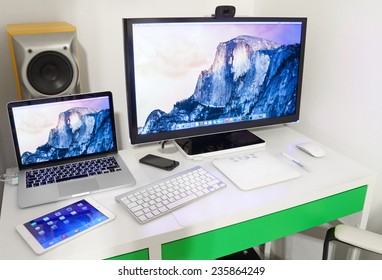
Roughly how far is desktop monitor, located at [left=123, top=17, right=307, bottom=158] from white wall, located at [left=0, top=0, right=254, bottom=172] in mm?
346

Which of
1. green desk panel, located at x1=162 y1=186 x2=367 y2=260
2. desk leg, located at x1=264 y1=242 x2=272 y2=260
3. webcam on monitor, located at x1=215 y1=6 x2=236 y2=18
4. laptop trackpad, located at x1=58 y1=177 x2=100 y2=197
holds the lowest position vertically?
desk leg, located at x1=264 y1=242 x2=272 y2=260

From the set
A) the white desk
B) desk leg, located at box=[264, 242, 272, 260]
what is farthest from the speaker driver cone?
desk leg, located at box=[264, 242, 272, 260]

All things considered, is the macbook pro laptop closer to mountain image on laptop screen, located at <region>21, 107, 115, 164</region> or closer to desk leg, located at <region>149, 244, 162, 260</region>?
mountain image on laptop screen, located at <region>21, 107, 115, 164</region>

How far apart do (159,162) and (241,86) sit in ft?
1.27

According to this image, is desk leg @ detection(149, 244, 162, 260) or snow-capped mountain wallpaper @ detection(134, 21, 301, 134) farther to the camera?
snow-capped mountain wallpaper @ detection(134, 21, 301, 134)

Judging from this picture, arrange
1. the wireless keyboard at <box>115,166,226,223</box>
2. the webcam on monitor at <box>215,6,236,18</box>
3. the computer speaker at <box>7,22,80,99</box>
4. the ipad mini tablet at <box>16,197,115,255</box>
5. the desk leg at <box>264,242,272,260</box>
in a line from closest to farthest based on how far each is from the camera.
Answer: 1. the ipad mini tablet at <box>16,197,115,255</box>
2. the wireless keyboard at <box>115,166,226,223</box>
3. the computer speaker at <box>7,22,80,99</box>
4. the webcam on monitor at <box>215,6,236,18</box>
5. the desk leg at <box>264,242,272,260</box>

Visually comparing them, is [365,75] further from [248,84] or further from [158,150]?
[158,150]

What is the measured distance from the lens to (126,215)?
3.13 ft

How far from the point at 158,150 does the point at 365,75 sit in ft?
2.48

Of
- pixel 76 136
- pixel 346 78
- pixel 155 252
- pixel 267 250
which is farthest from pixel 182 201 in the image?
pixel 267 250

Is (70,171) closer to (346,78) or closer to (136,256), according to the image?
(136,256)

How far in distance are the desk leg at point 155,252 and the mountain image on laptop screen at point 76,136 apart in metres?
0.46

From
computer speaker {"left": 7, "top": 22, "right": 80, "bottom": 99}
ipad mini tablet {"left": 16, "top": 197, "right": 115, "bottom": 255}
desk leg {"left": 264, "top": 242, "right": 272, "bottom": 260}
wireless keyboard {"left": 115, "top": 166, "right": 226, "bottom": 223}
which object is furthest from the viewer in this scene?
desk leg {"left": 264, "top": 242, "right": 272, "bottom": 260}

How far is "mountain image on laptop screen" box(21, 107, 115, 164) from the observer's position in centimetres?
115
